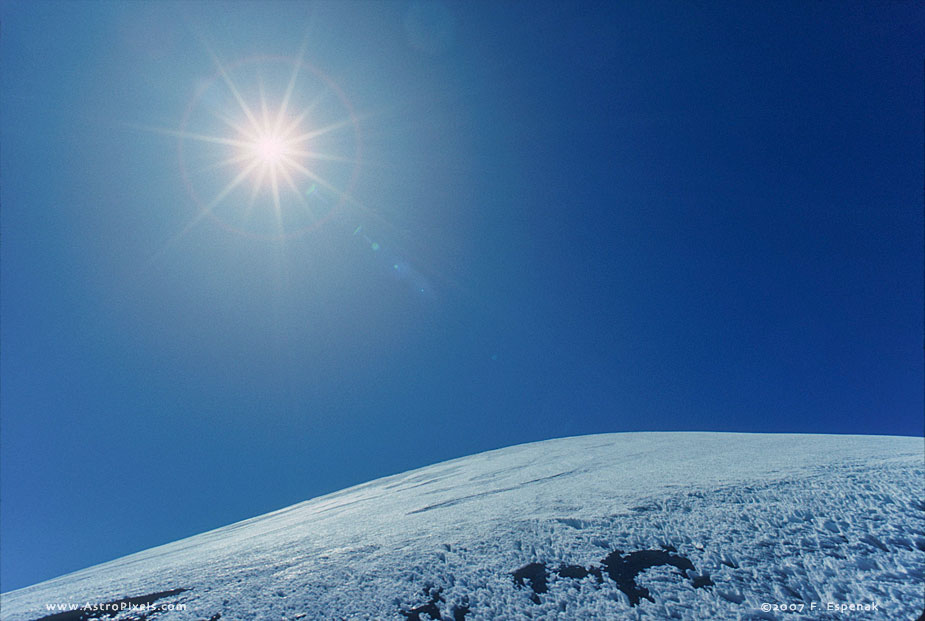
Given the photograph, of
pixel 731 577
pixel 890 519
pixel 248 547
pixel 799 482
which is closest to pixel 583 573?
pixel 731 577

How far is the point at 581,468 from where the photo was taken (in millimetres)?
9703

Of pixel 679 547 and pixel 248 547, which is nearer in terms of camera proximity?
pixel 679 547

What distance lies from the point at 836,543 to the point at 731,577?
5.72 ft

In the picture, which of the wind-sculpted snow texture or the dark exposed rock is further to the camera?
the dark exposed rock

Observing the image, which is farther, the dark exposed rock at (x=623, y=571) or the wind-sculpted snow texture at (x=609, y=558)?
the dark exposed rock at (x=623, y=571)

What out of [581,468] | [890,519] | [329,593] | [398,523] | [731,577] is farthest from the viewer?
[581,468]

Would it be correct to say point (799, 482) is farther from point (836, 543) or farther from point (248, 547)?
point (248, 547)

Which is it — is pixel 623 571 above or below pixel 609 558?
below

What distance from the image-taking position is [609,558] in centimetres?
438

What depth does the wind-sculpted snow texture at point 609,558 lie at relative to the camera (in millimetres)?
3699

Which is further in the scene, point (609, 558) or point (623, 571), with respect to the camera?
point (609, 558)

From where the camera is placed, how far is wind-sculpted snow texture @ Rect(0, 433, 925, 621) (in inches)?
146

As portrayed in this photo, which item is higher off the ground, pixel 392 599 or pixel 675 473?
pixel 675 473

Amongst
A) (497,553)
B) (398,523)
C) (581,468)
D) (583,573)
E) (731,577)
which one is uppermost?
(581,468)
